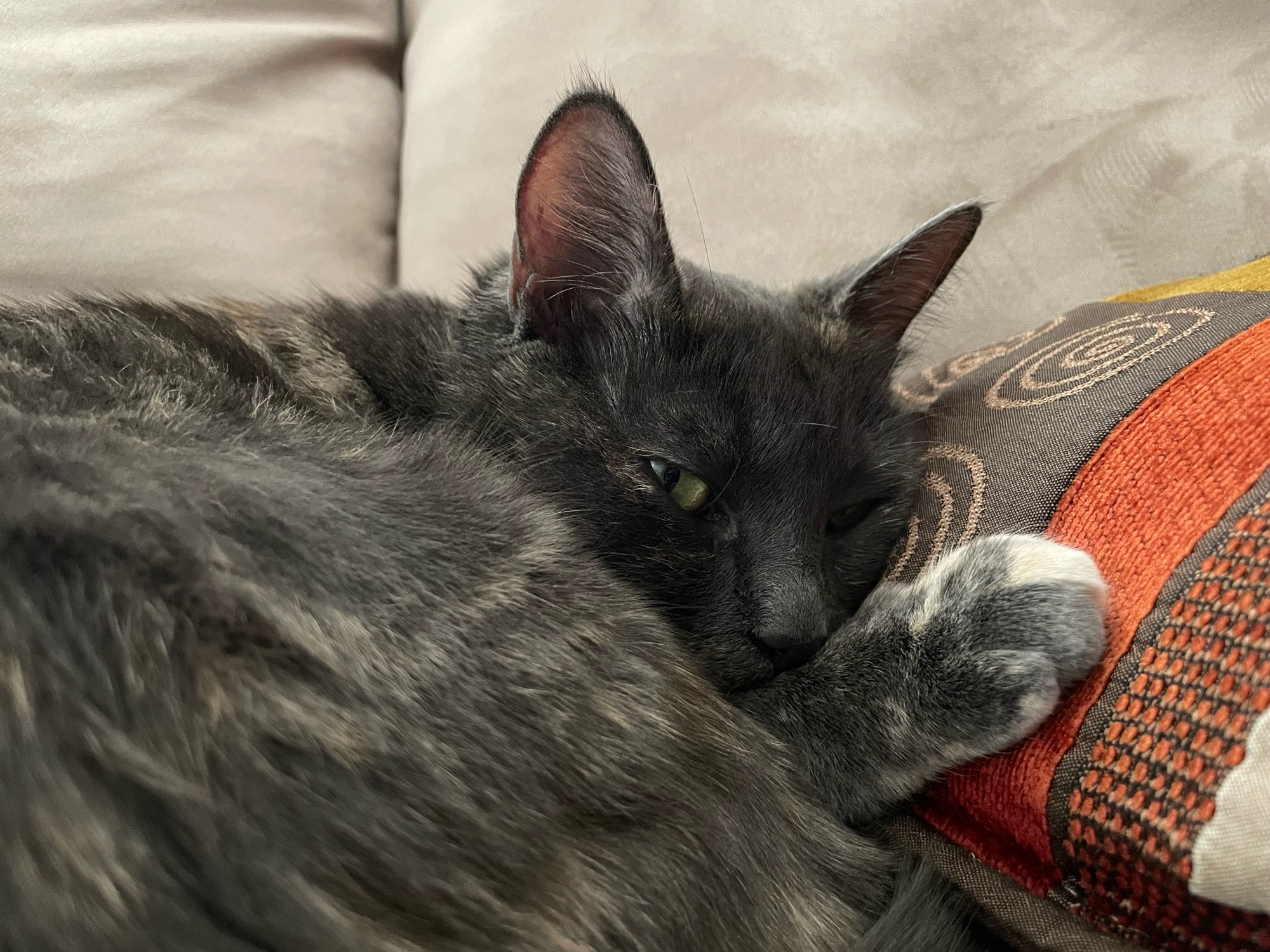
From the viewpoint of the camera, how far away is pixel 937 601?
86 cm

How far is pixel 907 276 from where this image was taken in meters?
1.27

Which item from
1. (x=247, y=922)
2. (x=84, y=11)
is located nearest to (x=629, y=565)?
(x=247, y=922)

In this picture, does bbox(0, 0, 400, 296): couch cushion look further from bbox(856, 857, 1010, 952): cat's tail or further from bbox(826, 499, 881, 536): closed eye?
bbox(856, 857, 1010, 952): cat's tail

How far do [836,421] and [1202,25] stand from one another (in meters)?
1.02

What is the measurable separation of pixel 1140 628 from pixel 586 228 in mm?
759

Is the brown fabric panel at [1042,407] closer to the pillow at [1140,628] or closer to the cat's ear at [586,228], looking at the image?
the pillow at [1140,628]

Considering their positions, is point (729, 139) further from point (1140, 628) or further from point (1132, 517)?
point (1140, 628)

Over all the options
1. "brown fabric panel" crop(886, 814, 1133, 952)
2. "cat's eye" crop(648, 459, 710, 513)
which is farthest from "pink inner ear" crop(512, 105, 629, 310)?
"brown fabric panel" crop(886, 814, 1133, 952)

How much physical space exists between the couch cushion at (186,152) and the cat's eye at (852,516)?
3.17 feet

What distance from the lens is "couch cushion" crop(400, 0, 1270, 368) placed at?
4.57 ft

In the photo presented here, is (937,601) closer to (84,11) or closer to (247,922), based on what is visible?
(247,922)

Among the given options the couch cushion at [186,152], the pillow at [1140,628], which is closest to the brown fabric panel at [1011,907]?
the pillow at [1140,628]

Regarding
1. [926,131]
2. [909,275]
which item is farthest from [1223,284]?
[926,131]

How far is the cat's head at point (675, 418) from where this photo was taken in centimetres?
97
